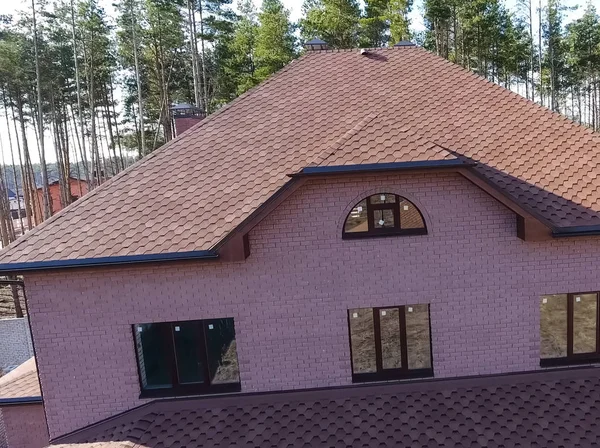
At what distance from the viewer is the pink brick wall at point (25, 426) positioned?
8.68 meters

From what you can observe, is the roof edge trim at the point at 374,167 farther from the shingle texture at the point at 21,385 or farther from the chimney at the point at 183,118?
the shingle texture at the point at 21,385

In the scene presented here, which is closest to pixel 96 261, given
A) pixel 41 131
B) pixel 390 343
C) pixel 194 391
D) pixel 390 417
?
pixel 194 391

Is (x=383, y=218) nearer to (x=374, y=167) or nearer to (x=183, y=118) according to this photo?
(x=374, y=167)

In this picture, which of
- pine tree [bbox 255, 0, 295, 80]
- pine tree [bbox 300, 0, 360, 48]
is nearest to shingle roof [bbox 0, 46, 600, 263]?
pine tree [bbox 255, 0, 295, 80]

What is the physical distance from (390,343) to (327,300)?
1.41 metres

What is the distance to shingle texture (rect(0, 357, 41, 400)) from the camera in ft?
28.6

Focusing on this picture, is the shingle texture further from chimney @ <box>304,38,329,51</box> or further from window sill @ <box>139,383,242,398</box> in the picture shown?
chimney @ <box>304,38,329,51</box>

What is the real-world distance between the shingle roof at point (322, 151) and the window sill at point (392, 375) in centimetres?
336

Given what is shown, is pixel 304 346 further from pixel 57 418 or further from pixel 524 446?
pixel 57 418

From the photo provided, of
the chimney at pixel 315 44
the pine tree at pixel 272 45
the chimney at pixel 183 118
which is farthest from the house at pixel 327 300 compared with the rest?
the pine tree at pixel 272 45

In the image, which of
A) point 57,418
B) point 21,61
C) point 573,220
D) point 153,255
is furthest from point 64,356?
point 21,61

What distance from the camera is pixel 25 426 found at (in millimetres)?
8781

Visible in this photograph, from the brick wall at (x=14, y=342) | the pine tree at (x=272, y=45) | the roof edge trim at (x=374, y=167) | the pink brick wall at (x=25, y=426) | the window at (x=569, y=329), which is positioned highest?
the pine tree at (x=272, y=45)

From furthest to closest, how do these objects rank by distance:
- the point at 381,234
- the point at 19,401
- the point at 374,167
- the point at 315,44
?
the point at 315,44 < the point at 19,401 < the point at 381,234 < the point at 374,167
